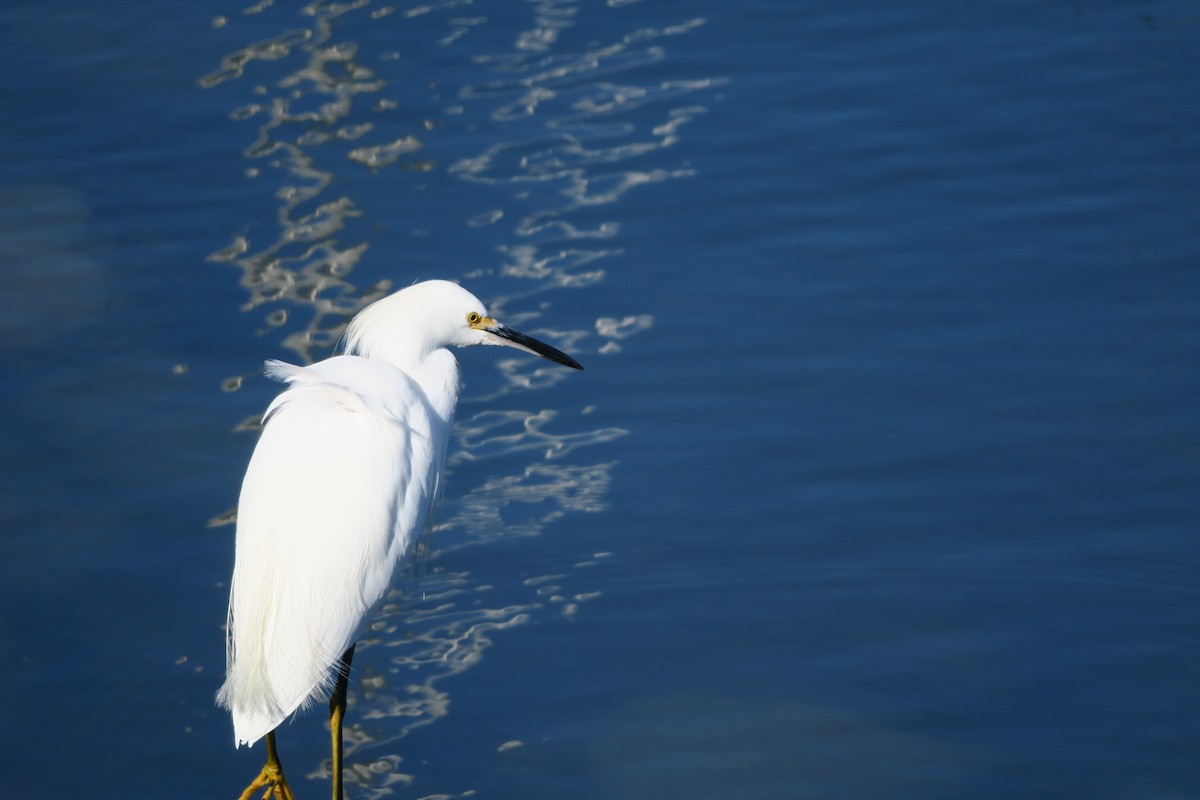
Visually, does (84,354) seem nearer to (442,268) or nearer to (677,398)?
(442,268)

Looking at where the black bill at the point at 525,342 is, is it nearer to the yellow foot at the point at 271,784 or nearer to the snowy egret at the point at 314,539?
the snowy egret at the point at 314,539

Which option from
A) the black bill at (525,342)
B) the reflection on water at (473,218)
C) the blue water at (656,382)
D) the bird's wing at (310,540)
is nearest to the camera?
the bird's wing at (310,540)

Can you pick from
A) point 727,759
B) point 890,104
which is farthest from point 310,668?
point 890,104

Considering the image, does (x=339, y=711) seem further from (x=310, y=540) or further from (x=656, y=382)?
(x=656, y=382)

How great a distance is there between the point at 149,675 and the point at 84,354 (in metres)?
2.17

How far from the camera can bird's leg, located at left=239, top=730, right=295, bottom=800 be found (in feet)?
14.0

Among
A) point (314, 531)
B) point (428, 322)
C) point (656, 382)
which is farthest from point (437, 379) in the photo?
point (656, 382)

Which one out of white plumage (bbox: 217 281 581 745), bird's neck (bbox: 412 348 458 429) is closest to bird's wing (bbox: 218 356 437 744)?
white plumage (bbox: 217 281 581 745)

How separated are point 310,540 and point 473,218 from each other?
11.0 ft

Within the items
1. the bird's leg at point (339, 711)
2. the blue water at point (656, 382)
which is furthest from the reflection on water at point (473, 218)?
the bird's leg at point (339, 711)

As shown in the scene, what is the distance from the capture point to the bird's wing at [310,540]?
163 inches

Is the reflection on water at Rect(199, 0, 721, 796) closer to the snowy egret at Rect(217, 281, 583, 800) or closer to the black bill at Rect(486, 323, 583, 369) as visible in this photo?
the snowy egret at Rect(217, 281, 583, 800)

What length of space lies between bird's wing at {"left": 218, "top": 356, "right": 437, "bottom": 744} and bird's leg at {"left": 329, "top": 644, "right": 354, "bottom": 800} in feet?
0.18

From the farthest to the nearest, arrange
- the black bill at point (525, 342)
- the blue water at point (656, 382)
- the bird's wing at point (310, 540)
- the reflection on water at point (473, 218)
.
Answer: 1. the reflection on water at point (473, 218)
2. the black bill at point (525, 342)
3. the blue water at point (656, 382)
4. the bird's wing at point (310, 540)
